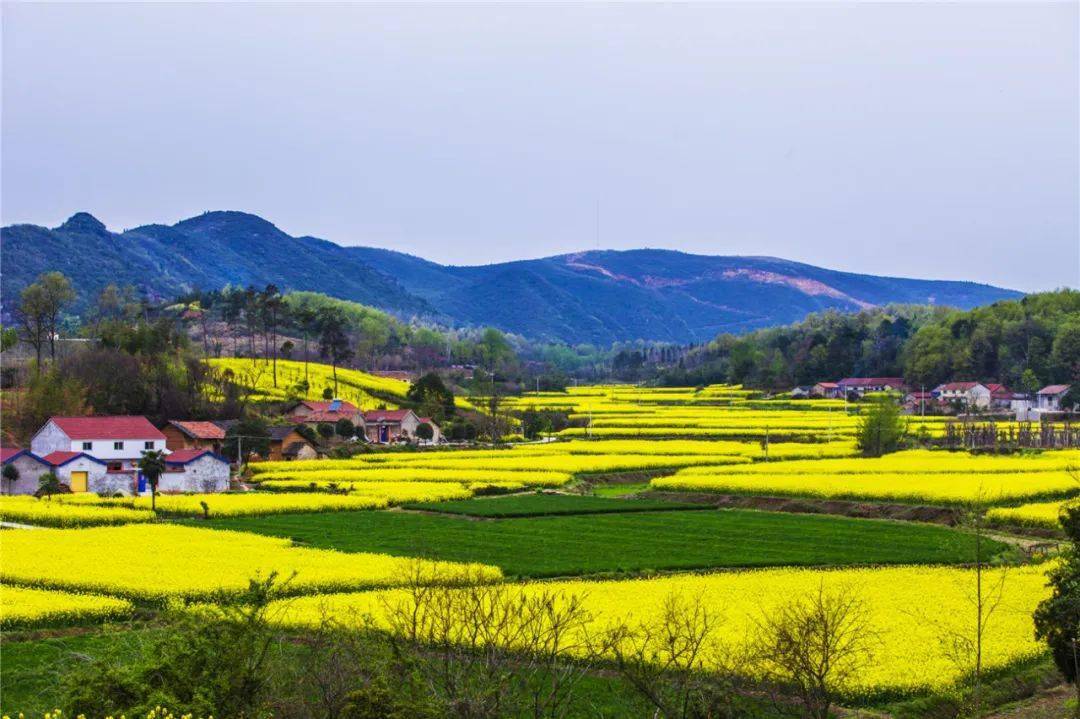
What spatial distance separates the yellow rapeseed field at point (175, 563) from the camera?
99.2 feet

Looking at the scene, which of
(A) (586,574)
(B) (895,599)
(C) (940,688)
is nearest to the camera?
(C) (940,688)

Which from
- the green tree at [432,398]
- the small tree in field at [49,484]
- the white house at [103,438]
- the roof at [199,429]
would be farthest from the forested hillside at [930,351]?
the small tree in field at [49,484]

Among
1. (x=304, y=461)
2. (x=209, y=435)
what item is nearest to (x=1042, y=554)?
(x=304, y=461)

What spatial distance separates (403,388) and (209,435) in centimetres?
4284

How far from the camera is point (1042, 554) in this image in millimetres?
34906

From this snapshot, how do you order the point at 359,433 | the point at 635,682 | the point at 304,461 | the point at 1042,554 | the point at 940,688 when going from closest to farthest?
the point at 635,682, the point at 940,688, the point at 1042,554, the point at 304,461, the point at 359,433

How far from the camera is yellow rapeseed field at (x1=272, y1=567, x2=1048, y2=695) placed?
21656mm

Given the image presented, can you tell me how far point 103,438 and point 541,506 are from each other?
87.4 feet

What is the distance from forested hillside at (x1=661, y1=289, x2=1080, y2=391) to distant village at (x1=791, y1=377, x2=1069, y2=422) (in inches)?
77.6

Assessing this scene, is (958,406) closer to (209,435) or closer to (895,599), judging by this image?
(209,435)

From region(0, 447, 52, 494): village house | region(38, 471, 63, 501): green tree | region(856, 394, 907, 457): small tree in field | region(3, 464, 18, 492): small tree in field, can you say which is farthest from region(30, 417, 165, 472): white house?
region(856, 394, 907, 457): small tree in field

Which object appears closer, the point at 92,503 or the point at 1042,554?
the point at 1042,554

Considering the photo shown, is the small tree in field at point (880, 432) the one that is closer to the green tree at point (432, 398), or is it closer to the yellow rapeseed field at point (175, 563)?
the green tree at point (432, 398)

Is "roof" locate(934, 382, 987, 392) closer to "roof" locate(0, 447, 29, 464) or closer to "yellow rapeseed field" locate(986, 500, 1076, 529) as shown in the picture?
"yellow rapeseed field" locate(986, 500, 1076, 529)
